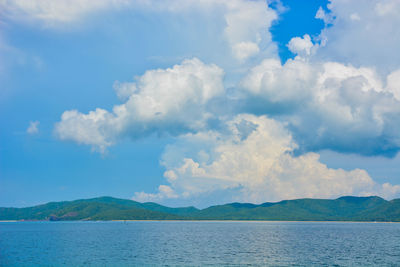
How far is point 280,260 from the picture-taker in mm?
115750

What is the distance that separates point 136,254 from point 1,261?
41.9 m

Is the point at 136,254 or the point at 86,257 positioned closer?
the point at 86,257

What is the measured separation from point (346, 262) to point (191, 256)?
47674mm

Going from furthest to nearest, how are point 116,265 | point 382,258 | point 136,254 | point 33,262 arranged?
1. point 136,254
2. point 382,258
3. point 33,262
4. point 116,265

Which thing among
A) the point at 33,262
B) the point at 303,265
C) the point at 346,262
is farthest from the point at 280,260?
the point at 33,262

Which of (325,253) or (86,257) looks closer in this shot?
(86,257)

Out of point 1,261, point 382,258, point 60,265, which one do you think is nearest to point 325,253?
point 382,258

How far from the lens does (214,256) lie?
123m

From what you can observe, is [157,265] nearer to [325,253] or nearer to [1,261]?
[1,261]

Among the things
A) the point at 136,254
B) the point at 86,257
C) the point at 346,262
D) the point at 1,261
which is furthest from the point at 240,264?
the point at 1,261

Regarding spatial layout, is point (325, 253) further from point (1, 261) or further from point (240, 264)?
point (1, 261)

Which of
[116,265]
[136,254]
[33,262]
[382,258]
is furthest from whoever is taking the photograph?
[136,254]

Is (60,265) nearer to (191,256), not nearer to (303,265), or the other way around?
(191,256)

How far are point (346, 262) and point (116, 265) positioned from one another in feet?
220
